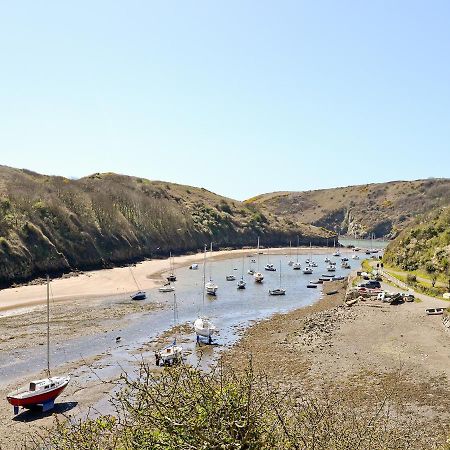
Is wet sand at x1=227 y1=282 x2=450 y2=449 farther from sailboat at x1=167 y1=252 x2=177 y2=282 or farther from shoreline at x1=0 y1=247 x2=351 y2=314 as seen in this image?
sailboat at x1=167 y1=252 x2=177 y2=282

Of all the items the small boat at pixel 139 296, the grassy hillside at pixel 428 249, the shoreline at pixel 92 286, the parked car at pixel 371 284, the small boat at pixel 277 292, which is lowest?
the small boat at pixel 277 292

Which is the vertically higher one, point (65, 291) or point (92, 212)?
point (92, 212)

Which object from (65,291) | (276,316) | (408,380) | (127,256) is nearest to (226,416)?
(408,380)

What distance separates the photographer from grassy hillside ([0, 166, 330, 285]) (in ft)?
281

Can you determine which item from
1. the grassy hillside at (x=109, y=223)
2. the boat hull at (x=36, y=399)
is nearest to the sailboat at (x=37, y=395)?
the boat hull at (x=36, y=399)

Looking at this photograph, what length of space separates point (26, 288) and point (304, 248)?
4404 inches

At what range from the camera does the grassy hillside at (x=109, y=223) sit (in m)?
85.8

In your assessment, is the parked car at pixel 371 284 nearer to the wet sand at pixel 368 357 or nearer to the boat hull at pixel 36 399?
the wet sand at pixel 368 357

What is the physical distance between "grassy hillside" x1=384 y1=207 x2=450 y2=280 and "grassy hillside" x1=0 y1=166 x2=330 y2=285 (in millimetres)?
56333

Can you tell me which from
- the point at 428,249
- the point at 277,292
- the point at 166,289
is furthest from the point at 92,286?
the point at 428,249

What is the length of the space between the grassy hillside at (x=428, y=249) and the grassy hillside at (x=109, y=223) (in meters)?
56.3

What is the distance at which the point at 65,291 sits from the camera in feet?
238

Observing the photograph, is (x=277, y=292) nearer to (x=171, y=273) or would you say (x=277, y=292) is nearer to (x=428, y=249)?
(x=428, y=249)

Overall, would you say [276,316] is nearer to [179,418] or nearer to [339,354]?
[339,354]
